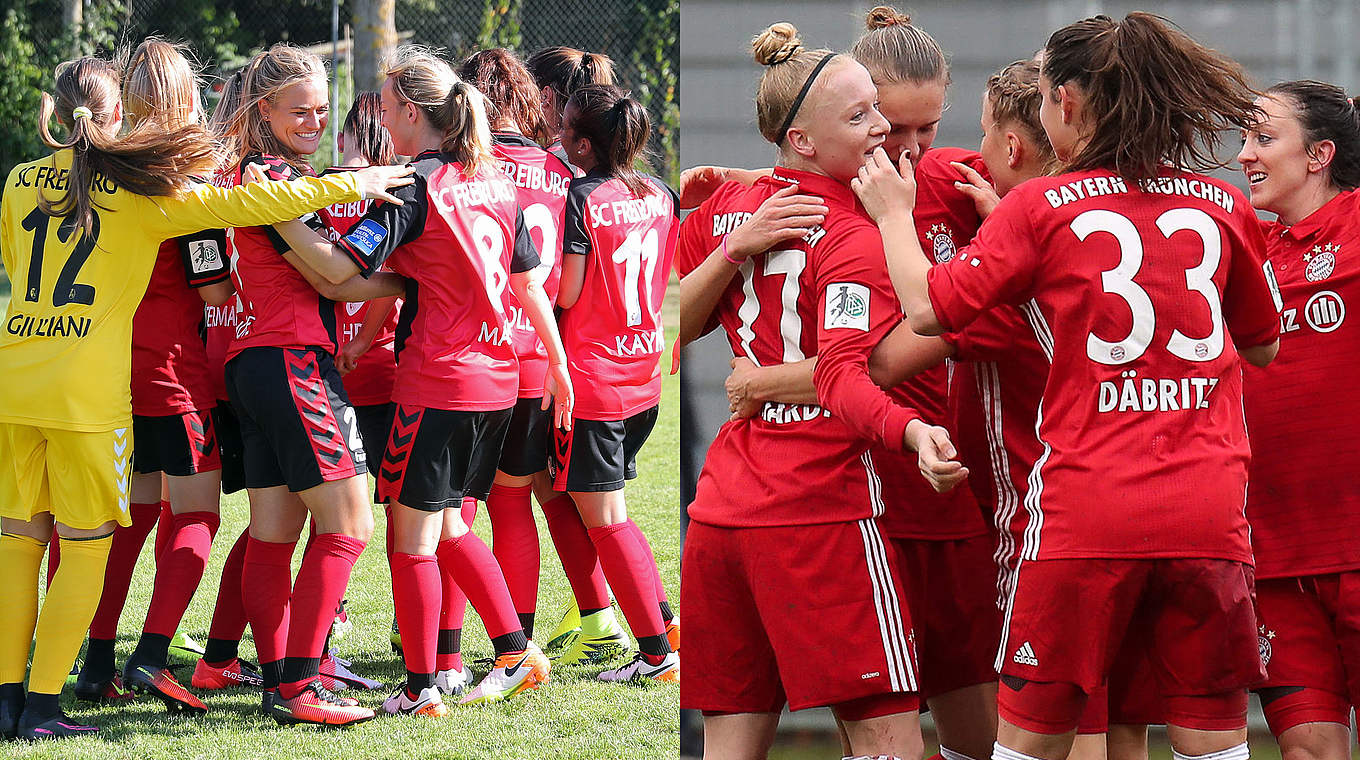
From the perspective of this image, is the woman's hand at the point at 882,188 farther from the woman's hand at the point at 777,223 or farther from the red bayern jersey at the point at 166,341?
the red bayern jersey at the point at 166,341

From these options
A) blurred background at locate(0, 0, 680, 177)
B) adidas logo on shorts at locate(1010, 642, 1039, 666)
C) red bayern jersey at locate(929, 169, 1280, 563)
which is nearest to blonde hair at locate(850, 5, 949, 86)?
red bayern jersey at locate(929, 169, 1280, 563)

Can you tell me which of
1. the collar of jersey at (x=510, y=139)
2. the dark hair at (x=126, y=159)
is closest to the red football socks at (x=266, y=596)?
the dark hair at (x=126, y=159)

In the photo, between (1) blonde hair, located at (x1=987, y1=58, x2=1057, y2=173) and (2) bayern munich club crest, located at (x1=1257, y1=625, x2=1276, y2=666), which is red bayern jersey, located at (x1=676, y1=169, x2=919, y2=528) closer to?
(1) blonde hair, located at (x1=987, y1=58, x2=1057, y2=173)

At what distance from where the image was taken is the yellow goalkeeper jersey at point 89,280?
3.85m

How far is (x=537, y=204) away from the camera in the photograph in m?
4.76

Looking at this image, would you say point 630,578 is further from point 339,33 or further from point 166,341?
point 339,33

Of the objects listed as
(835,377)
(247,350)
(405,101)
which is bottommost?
(247,350)

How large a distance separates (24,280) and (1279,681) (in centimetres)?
354

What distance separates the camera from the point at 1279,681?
9.64 feet

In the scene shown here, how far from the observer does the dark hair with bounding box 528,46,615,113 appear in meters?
5.08

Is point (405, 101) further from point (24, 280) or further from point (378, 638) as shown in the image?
point (378, 638)

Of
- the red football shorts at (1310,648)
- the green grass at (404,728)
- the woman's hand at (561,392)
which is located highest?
the woman's hand at (561,392)

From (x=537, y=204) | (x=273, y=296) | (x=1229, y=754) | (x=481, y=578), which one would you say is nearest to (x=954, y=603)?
(x=1229, y=754)

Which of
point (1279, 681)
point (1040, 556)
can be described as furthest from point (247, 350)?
point (1279, 681)
